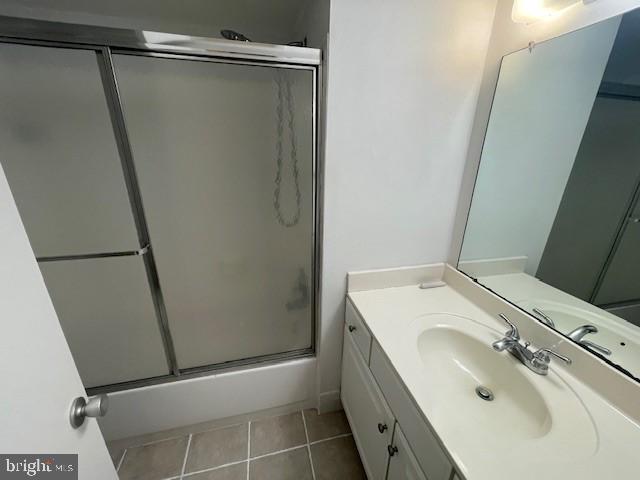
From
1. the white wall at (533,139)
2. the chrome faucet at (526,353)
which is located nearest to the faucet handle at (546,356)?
the chrome faucet at (526,353)

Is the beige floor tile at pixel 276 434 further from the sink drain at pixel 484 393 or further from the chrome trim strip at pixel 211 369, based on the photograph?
the sink drain at pixel 484 393

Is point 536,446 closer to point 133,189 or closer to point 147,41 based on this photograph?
point 133,189

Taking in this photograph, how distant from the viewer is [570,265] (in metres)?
0.89

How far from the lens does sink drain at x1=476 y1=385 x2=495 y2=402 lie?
87 cm

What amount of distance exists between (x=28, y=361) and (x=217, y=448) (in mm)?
1224

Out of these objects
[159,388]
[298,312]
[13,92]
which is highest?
[13,92]

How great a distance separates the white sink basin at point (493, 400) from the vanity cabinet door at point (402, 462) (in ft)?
0.65

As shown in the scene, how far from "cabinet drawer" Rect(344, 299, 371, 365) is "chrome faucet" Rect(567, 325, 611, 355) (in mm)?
662

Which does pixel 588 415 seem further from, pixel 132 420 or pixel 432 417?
pixel 132 420

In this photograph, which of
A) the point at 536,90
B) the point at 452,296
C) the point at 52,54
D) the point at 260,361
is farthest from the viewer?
the point at 260,361

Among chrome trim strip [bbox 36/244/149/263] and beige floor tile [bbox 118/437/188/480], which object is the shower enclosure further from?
beige floor tile [bbox 118/437/188/480]

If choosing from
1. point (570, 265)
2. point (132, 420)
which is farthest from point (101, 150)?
point (570, 265)

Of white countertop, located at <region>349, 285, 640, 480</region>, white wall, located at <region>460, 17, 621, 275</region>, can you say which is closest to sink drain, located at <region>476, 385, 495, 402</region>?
white countertop, located at <region>349, 285, 640, 480</region>

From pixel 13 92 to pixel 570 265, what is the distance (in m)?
2.03
